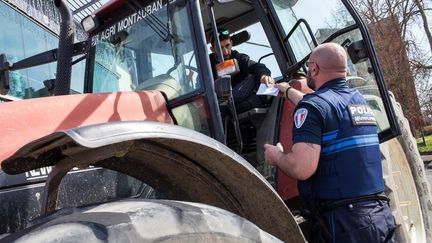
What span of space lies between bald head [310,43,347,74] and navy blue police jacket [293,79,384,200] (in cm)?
17

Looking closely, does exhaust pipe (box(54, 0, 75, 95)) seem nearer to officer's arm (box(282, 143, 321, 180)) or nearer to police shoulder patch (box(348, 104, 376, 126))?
officer's arm (box(282, 143, 321, 180))

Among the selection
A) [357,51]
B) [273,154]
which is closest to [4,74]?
[273,154]

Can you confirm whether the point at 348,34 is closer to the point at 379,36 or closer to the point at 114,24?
the point at 114,24

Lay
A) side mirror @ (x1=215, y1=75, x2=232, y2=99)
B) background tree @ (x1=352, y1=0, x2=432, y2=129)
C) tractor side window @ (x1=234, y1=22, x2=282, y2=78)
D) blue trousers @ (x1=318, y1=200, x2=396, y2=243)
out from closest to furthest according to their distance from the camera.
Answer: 1. blue trousers @ (x1=318, y1=200, x2=396, y2=243)
2. side mirror @ (x1=215, y1=75, x2=232, y2=99)
3. tractor side window @ (x1=234, y1=22, x2=282, y2=78)
4. background tree @ (x1=352, y1=0, x2=432, y2=129)

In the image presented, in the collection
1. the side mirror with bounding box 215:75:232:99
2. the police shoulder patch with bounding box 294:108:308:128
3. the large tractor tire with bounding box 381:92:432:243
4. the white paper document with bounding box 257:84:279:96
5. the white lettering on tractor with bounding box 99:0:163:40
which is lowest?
the large tractor tire with bounding box 381:92:432:243

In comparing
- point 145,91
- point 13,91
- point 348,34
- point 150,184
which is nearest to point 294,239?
point 150,184

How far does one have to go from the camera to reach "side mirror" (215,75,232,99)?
2801 millimetres

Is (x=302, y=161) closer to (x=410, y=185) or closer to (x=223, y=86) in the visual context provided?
(x=223, y=86)

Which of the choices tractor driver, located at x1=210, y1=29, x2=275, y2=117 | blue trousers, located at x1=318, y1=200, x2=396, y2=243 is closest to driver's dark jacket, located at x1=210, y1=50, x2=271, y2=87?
tractor driver, located at x1=210, y1=29, x2=275, y2=117

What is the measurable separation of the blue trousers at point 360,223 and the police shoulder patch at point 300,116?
48cm

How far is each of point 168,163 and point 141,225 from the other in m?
0.65

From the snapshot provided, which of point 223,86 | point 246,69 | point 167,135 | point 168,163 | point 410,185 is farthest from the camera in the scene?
point 410,185

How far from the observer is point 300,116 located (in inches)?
102

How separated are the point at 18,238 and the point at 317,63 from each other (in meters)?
1.93
